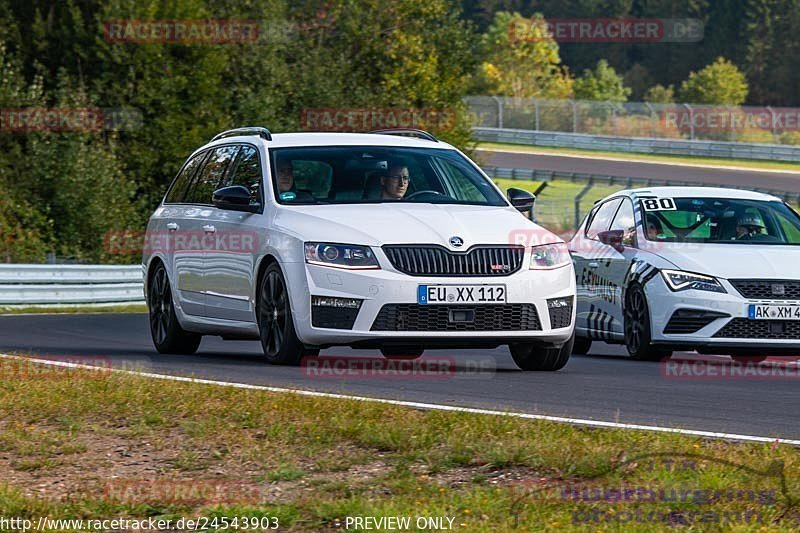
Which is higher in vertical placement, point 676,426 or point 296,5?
point 296,5

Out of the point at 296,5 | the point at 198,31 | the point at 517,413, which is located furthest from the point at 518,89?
the point at 517,413

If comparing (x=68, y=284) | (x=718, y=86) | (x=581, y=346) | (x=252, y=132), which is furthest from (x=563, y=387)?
(x=718, y=86)

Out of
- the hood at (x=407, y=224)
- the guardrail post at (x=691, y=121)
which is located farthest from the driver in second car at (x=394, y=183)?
the guardrail post at (x=691, y=121)

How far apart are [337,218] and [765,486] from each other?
5.12 meters

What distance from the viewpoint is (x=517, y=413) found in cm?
796

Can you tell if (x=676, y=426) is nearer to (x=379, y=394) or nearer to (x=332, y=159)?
(x=379, y=394)

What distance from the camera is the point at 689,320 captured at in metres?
12.7

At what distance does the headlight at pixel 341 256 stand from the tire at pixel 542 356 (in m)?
1.36

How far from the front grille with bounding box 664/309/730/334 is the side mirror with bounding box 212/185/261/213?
12.1 feet

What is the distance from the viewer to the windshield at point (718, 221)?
13667mm

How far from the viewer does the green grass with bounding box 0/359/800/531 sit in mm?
5656

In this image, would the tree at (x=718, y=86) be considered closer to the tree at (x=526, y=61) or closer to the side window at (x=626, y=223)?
the tree at (x=526, y=61)

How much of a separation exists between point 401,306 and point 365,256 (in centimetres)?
41

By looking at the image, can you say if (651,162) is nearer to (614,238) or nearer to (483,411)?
(614,238)
